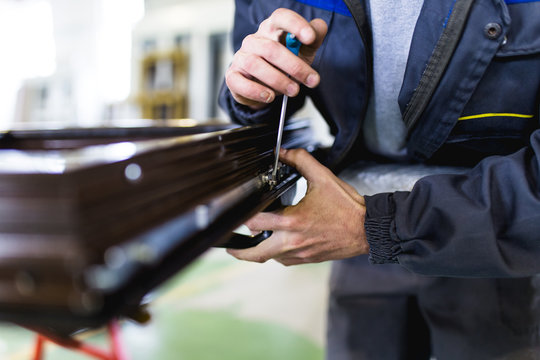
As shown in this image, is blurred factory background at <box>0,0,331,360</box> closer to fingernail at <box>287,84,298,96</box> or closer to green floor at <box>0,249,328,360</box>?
green floor at <box>0,249,328,360</box>

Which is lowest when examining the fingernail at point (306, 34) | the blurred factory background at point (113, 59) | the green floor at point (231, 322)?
the green floor at point (231, 322)

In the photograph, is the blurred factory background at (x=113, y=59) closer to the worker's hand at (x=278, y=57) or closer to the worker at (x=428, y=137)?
the worker at (x=428, y=137)

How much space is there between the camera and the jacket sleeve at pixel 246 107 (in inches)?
28.5

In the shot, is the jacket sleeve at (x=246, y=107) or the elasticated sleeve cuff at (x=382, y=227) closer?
the elasticated sleeve cuff at (x=382, y=227)

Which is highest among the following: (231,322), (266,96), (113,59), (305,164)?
(266,96)

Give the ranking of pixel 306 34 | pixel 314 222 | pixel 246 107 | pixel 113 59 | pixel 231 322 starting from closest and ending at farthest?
1. pixel 306 34
2. pixel 314 222
3. pixel 246 107
4. pixel 231 322
5. pixel 113 59

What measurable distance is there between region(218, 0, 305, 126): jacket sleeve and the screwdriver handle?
7.3 inches

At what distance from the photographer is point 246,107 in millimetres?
737

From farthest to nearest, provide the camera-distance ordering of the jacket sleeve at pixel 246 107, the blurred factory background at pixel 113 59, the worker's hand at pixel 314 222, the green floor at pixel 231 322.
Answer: the blurred factory background at pixel 113 59 → the green floor at pixel 231 322 → the jacket sleeve at pixel 246 107 → the worker's hand at pixel 314 222

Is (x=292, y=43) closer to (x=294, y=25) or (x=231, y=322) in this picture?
(x=294, y=25)

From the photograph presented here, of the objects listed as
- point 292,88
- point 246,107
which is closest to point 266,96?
point 292,88

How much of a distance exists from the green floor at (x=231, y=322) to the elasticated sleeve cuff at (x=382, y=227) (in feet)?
3.41

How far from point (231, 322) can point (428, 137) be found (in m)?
1.69

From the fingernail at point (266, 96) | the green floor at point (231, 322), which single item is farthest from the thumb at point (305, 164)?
the green floor at point (231, 322)
